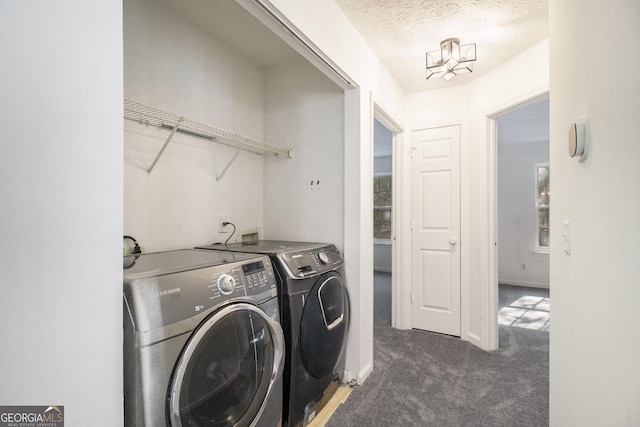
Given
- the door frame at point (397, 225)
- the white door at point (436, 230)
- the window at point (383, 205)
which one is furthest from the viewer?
the window at point (383, 205)

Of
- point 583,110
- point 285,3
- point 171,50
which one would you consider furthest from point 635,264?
point 171,50

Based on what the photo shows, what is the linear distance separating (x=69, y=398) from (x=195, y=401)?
45cm

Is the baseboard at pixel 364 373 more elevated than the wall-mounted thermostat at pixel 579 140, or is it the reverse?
the wall-mounted thermostat at pixel 579 140

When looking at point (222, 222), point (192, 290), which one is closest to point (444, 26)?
point (222, 222)

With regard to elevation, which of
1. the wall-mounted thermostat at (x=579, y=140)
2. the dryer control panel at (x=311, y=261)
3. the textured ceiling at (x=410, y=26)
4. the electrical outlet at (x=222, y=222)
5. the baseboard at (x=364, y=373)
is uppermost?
the textured ceiling at (x=410, y=26)

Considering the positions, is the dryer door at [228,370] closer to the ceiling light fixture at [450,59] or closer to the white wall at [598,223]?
the white wall at [598,223]

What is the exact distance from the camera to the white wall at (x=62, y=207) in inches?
22.5

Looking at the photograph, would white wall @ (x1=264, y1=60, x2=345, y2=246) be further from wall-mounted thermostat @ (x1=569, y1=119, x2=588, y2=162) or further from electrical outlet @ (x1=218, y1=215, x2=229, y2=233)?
wall-mounted thermostat @ (x1=569, y1=119, x2=588, y2=162)

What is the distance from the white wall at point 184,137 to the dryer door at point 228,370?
0.84m

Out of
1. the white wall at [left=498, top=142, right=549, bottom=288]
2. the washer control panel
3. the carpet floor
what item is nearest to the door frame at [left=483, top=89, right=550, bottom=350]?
the carpet floor

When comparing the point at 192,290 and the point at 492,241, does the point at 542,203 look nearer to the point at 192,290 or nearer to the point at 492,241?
the point at 492,241

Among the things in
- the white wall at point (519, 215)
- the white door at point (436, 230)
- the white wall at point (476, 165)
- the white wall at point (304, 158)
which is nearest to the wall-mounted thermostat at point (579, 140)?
the white wall at point (304, 158)

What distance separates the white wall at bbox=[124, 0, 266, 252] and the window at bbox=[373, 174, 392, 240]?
158 inches

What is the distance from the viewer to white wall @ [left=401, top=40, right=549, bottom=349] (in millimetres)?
2537
